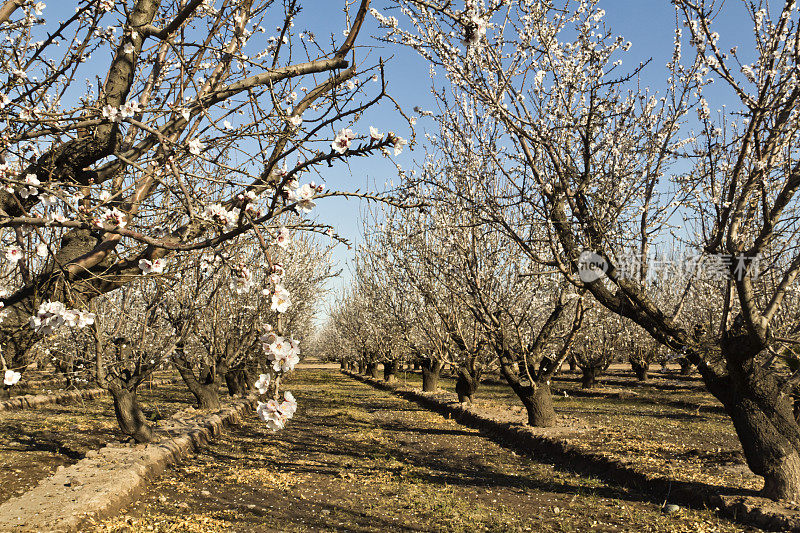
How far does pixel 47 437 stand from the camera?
11.1 meters

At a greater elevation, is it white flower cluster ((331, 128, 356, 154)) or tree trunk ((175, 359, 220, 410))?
white flower cluster ((331, 128, 356, 154))

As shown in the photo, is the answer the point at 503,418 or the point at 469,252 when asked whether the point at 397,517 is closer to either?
the point at 469,252

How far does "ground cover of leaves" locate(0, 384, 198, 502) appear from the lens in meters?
8.12

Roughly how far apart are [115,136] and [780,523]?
7126 millimetres

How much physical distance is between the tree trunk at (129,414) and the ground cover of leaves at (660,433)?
Result: 7.61 m

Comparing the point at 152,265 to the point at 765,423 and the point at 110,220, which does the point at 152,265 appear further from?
the point at 765,423

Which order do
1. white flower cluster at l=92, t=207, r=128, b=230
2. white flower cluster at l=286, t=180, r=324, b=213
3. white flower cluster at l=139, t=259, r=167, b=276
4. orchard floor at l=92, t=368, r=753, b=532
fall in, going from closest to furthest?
white flower cluster at l=286, t=180, r=324, b=213, white flower cluster at l=92, t=207, r=128, b=230, white flower cluster at l=139, t=259, r=167, b=276, orchard floor at l=92, t=368, r=753, b=532

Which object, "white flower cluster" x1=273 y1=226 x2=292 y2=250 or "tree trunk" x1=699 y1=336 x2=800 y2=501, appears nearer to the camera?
"white flower cluster" x1=273 y1=226 x2=292 y2=250

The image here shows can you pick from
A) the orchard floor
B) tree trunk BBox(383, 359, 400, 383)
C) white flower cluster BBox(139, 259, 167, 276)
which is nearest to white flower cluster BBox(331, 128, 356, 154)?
white flower cluster BBox(139, 259, 167, 276)

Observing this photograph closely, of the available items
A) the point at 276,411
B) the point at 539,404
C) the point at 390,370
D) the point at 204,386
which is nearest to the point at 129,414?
the point at 204,386

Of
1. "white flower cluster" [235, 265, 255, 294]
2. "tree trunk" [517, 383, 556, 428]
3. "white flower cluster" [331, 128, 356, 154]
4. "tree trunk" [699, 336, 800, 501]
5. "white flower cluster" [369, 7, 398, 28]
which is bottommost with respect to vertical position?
"tree trunk" [517, 383, 556, 428]

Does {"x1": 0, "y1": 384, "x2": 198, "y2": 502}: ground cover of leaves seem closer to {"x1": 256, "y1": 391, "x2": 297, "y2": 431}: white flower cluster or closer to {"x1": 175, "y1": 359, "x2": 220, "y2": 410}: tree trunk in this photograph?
{"x1": 175, "y1": 359, "x2": 220, "y2": 410}: tree trunk

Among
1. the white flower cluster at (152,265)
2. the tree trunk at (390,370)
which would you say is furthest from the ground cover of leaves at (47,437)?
the tree trunk at (390,370)

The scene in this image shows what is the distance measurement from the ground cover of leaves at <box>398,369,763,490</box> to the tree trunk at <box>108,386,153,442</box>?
7.61m
